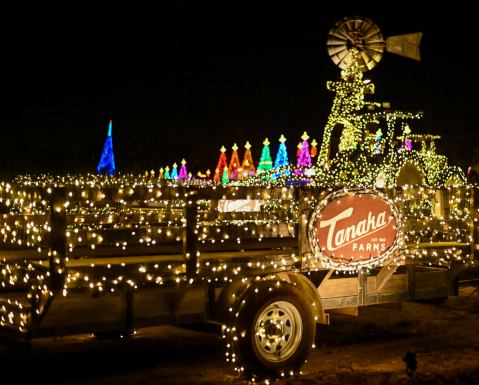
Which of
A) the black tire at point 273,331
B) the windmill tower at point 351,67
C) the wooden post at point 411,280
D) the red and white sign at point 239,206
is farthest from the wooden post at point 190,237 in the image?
the windmill tower at point 351,67

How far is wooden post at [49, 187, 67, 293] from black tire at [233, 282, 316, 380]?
1767mm

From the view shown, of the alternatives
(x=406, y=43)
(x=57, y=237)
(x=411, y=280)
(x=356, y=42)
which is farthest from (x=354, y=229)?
(x=356, y=42)

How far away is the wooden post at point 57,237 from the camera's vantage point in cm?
547

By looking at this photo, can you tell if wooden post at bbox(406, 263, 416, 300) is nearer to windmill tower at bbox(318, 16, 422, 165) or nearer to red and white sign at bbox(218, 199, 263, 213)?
red and white sign at bbox(218, 199, 263, 213)

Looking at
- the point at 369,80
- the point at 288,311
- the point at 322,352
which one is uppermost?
the point at 369,80

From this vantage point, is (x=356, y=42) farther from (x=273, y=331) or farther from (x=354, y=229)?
(x=273, y=331)

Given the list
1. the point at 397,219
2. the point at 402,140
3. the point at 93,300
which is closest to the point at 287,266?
the point at 397,219

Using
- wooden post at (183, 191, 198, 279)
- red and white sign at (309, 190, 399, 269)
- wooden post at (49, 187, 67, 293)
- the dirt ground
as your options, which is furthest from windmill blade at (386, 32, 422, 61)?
wooden post at (49, 187, 67, 293)

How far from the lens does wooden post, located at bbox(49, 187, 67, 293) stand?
547 centimetres

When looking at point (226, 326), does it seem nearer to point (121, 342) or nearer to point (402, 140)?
point (121, 342)

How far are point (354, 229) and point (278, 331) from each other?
1.28m

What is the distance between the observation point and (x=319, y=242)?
268 inches

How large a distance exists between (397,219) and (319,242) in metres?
0.97

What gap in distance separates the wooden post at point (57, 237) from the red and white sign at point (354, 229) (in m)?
2.42
